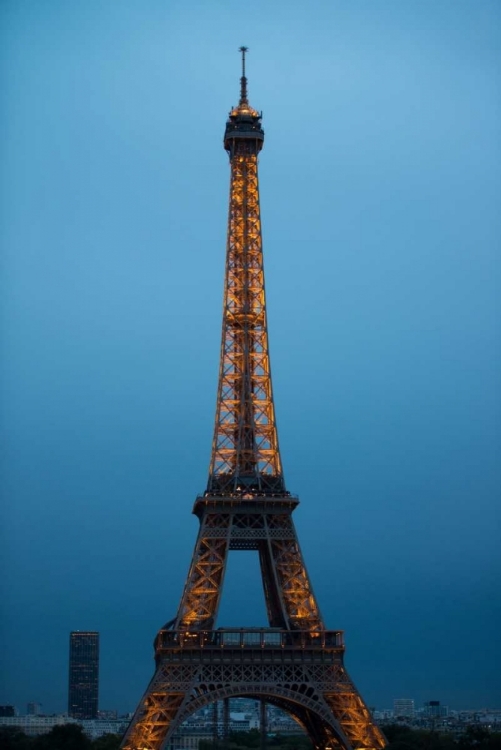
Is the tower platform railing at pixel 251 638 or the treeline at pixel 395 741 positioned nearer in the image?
the tower platform railing at pixel 251 638

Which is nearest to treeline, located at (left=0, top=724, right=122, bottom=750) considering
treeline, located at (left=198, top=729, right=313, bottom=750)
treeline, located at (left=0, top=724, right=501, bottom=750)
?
treeline, located at (left=0, top=724, right=501, bottom=750)

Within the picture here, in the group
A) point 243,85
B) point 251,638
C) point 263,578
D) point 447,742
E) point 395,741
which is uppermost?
point 243,85

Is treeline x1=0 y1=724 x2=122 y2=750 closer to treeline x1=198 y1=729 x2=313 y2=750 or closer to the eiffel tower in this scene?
the eiffel tower

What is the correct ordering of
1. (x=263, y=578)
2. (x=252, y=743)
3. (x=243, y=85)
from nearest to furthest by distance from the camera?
1. (x=263, y=578)
2. (x=243, y=85)
3. (x=252, y=743)

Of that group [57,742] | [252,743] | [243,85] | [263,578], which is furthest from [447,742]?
[252,743]

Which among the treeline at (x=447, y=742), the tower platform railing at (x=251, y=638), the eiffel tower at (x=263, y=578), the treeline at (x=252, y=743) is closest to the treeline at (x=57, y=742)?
the eiffel tower at (x=263, y=578)

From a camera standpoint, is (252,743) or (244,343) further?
(252,743)

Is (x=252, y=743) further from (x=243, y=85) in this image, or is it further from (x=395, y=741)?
(x=243, y=85)

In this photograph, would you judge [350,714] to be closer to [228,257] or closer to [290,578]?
[290,578]

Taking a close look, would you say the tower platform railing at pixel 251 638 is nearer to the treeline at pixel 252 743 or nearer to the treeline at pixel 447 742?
the treeline at pixel 447 742
